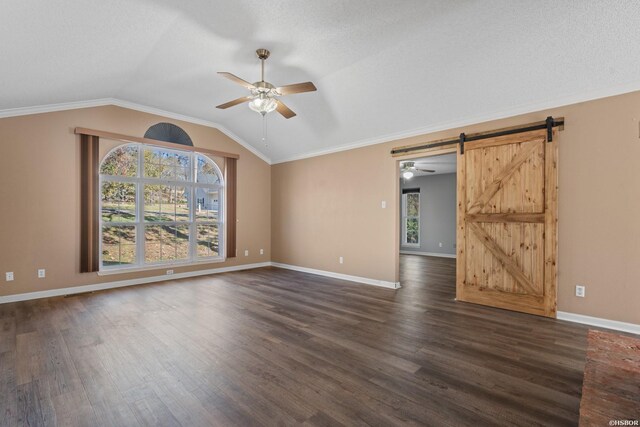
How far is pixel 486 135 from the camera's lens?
4129mm

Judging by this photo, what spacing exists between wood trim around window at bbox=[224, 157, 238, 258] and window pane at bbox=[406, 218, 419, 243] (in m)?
6.40

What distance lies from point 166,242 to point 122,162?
1.68 meters

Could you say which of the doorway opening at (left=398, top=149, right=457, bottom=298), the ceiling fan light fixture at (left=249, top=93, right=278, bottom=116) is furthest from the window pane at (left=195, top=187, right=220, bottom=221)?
the doorway opening at (left=398, top=149, right=457, bottom=298)

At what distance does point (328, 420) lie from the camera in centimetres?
177

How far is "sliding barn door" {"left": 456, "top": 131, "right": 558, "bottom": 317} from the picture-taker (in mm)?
3635

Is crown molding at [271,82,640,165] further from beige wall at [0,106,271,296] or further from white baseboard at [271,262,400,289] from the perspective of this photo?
beige wall at [0,106,271,296]

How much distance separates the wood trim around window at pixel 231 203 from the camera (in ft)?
21.5

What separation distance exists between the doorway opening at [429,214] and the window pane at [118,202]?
237 inches

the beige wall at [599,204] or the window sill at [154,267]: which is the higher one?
the beige wall at [599,204]

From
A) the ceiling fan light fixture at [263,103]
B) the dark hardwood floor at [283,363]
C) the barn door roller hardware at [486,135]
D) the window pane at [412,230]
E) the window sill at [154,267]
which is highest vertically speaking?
the ceiling fan light fixture at [263,103]

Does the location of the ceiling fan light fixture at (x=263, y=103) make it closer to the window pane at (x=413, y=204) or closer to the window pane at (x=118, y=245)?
the window pane at (x=118, y=245)

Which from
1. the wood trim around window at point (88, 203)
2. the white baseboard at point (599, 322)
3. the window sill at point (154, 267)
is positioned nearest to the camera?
the white baseboard at point (599, 322)

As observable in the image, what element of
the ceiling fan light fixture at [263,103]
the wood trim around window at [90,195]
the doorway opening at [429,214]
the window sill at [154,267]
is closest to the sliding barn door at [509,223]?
the ceiling fan light fixture at [263,103]

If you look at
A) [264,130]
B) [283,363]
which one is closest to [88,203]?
[264,130]
